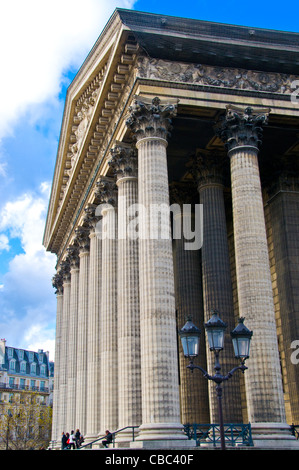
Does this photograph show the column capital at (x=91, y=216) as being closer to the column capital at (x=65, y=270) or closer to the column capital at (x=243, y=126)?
the column capital at (x=65, y=270)

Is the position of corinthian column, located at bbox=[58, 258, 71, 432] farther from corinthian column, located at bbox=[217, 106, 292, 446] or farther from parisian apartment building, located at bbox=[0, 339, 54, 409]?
parisian apartment building, located at bbox=[0, 339, 54, 409]

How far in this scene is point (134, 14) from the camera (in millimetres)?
25688

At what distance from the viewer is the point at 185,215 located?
34.3 m

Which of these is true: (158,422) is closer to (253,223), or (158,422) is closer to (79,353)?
(253,223)

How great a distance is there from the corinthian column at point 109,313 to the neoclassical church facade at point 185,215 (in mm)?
60

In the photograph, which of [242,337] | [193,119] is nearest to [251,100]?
[193,119]

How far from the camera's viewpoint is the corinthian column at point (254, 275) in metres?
21.4

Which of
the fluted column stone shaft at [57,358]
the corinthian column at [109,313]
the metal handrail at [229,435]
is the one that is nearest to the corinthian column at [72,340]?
the fluted column stone shaft at [57,358]

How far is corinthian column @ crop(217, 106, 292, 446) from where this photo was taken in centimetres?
2136

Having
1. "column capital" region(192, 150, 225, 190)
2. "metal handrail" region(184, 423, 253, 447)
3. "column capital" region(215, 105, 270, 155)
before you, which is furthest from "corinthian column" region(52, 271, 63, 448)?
"column capital" region(215, 105, 270, 155)

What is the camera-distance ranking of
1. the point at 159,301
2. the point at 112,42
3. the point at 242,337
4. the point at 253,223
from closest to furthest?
the point at 242,337 → the point at 159,301 → the point at 253,223 → the point at 112,42

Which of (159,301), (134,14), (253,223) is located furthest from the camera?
(134,14)

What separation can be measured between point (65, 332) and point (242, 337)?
3227cm

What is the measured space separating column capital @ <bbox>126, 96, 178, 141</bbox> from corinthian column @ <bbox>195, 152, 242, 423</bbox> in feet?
18.0
